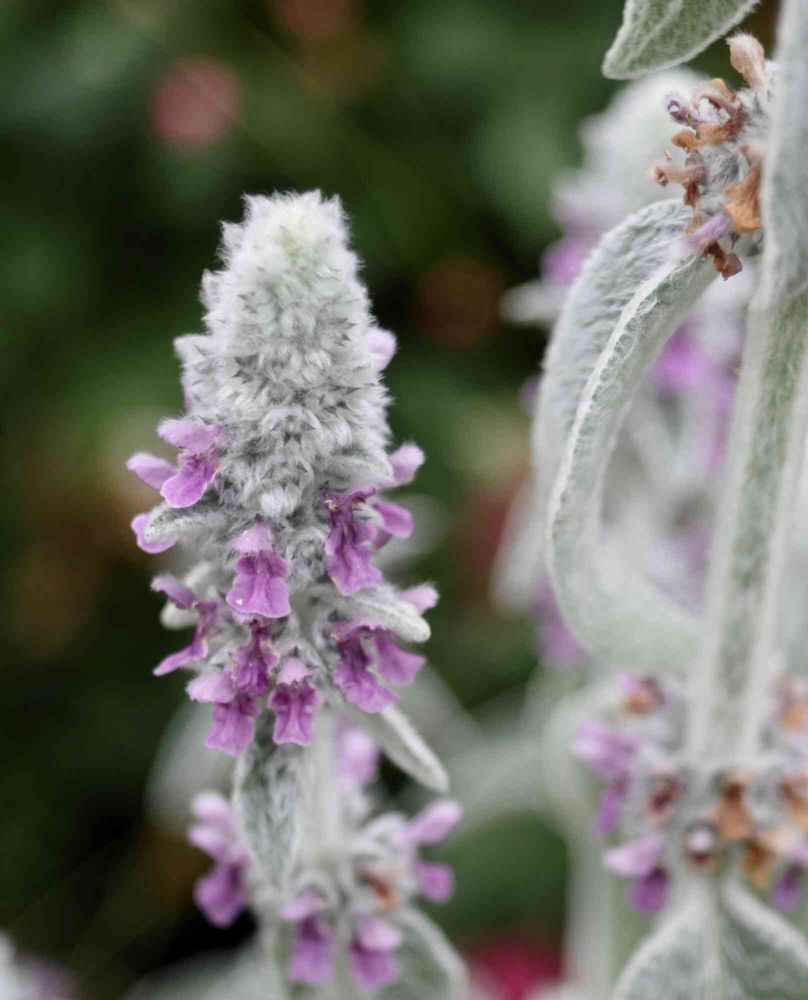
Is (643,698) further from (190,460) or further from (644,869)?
(190,460)

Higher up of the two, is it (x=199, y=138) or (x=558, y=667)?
(x=199, y=138)

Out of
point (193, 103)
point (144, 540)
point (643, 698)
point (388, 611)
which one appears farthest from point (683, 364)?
point (193, 103)

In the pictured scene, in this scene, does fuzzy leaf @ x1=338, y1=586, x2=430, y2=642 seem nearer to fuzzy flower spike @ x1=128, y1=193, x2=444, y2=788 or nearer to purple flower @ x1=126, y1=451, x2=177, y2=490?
fuzzy flower spike @ x1=128, y1=193, x2=444, y2=788

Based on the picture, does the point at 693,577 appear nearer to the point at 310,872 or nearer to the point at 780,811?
the point at 780,811

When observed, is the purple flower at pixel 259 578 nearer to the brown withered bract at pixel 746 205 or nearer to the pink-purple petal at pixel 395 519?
the pink-purple petal at pixel 395 519

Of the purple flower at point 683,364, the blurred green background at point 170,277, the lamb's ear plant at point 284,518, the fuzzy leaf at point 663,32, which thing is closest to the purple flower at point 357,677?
the lamb's ear plant at point 284,518

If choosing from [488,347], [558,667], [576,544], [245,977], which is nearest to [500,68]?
[488,347]
